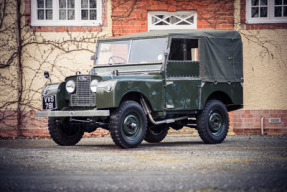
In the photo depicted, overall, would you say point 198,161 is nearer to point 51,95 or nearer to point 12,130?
point 51,95

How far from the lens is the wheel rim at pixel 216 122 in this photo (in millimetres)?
10391

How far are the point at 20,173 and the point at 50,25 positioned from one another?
323 inches

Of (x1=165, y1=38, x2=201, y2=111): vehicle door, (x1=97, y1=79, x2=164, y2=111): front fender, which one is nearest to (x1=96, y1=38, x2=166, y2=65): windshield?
(x1=165, y1=38, x2=201, y2=111): vehicle door

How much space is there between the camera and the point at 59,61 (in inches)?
547

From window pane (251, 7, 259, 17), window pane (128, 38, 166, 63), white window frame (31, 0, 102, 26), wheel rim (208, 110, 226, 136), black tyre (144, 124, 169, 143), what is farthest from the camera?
window pane (251, 7, 259, 17)

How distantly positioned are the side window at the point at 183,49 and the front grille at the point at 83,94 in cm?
165

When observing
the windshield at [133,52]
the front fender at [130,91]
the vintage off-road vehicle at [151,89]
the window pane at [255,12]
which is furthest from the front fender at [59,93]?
the window pane at [255,12]

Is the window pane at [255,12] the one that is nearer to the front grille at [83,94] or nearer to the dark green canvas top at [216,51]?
the dark green canvas top at [216,51]

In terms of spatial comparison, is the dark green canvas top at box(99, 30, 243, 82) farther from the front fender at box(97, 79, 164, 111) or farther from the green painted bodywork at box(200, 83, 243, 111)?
the front fender at box(97, 79, 164, 111)

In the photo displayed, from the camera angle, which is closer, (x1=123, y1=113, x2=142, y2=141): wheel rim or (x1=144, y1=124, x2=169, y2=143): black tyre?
(x1=123, y1=113, x2=142, y2=141): wheel rim

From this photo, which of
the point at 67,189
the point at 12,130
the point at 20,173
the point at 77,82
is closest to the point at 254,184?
the point at 67,189

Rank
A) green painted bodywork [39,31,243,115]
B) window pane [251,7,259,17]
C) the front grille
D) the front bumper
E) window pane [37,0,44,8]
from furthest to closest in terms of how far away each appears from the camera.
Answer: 1. window pane [251,7,259,17]
2. window pane [37,0,44,8]
3. the front grille
4. green painted bodywork [39,31,243,115]
5. the front bumper

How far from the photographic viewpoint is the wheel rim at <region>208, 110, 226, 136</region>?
10.4 m

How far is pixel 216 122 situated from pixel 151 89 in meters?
1.82
